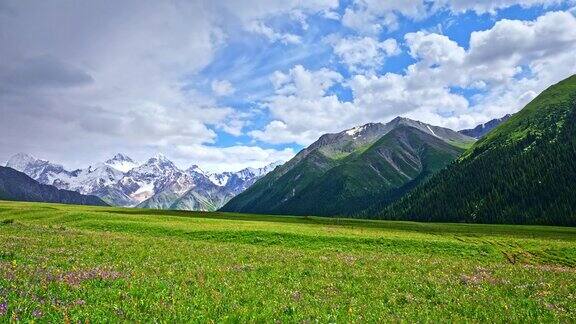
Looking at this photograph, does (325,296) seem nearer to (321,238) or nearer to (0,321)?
(0,321)

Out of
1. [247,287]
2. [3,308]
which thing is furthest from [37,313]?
[247,287]

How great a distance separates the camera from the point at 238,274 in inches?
885

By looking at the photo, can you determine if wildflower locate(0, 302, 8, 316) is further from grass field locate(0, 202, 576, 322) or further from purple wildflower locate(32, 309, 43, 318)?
purple wildflower locate(32, 309, 43, 318)

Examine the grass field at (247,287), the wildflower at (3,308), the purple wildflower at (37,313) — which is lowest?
the grass field at (247,287)

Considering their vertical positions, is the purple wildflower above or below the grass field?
above

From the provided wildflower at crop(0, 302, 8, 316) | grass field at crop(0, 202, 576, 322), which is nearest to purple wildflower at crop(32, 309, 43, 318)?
grass field at crop(0, 202, 576, 322)

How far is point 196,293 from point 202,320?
13.4ft

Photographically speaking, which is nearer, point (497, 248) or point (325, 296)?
point (325, 296)

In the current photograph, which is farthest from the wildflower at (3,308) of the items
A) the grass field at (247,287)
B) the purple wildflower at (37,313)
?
the purple wildflower at (37,313)

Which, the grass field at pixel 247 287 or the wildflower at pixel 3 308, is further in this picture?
the grass field at pixel 247 287

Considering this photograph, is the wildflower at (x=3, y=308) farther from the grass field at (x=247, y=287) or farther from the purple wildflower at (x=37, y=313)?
the purple wildflower at (x=37, y=313)

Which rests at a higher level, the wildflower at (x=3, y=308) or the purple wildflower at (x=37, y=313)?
the wildflower at (x=3, y=308)

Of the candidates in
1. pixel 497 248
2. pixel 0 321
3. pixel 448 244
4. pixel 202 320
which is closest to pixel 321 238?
pixel 448 244

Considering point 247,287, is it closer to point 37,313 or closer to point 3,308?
point 37,313
